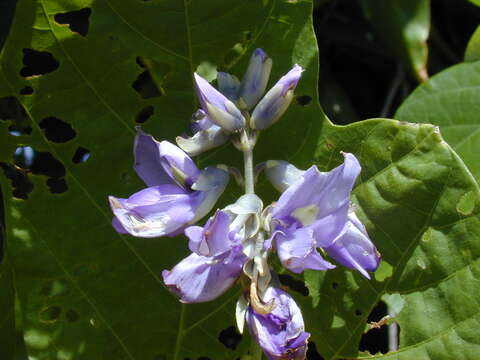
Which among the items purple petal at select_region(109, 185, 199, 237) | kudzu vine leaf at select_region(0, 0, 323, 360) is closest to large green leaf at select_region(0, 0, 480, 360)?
kudzu vine leaf at select_region(0, 0, 323, 360)

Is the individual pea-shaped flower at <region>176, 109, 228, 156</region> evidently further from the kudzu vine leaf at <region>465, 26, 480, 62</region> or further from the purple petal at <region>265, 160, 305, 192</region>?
the kudzu vine leaf at <region>465, 26, 480, 62</region>

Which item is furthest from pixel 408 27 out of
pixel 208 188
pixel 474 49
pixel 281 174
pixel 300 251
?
pixel 300 251

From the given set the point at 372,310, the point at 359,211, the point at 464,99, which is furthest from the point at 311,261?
the point at 464,99

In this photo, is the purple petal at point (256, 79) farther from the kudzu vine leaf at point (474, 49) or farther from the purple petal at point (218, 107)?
the kudzu vine leaf at point (474, 49)

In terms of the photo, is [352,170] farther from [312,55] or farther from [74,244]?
[74,244]

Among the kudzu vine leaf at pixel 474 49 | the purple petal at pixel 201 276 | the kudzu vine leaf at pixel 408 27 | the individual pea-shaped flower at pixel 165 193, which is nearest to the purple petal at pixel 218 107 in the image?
Answer: the individual pea-shaped flower at pixel 165 193
